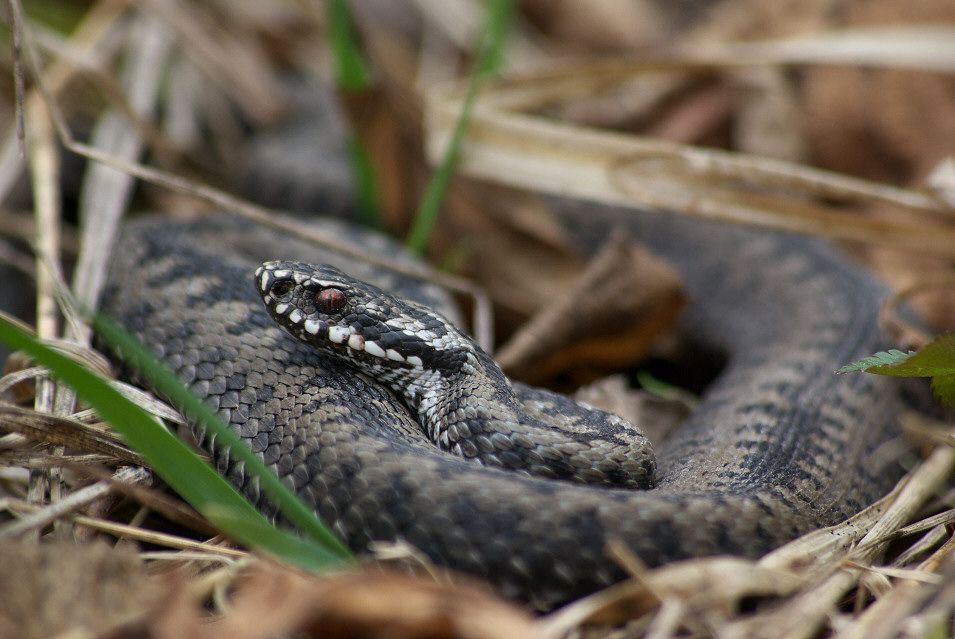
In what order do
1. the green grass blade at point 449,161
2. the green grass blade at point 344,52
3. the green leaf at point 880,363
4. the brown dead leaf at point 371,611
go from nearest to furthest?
the brown dead leaf at point 371,611 → the green leaf at point 880,363 → the green grass blade at point 449,161 → the green grass blade at point 344,52

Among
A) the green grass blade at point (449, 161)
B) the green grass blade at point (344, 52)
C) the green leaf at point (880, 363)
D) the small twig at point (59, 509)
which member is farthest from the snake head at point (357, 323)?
the green grass blade at point (344, 52)

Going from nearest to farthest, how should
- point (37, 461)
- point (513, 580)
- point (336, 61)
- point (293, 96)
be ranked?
point (513, 580)
point (37, 461)
point (336, 61)
point (293, 96)

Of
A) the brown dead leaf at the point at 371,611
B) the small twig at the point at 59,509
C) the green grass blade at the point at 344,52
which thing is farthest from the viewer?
the green grass blade at the point at 344,52

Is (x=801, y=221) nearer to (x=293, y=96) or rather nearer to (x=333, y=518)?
(x=333, y=518)

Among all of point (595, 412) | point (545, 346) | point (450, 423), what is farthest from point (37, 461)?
point (545, 346)

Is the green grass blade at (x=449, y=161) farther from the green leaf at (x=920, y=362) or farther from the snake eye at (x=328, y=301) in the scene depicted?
the green leaf at (x=920, y=362)

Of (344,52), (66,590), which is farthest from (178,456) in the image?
(344,52)
